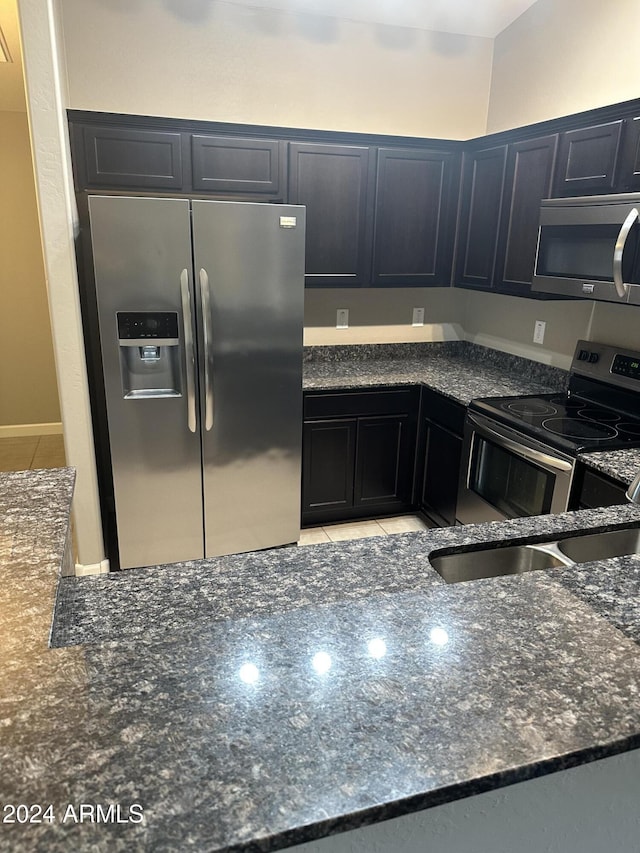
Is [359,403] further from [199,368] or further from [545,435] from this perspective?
[545,435]

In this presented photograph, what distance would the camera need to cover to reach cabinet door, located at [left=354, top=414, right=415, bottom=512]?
10.8ft

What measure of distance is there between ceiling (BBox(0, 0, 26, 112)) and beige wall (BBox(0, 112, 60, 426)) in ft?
0.50

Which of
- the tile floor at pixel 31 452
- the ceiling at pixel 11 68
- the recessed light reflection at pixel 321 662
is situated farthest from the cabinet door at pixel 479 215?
the tile floor at pixel 31 452

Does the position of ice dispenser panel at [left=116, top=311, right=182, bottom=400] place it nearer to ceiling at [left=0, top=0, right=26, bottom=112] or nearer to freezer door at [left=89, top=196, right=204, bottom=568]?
freezer door at [left=89, top=196, right=204, bottom=568]

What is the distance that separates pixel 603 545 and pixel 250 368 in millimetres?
1796

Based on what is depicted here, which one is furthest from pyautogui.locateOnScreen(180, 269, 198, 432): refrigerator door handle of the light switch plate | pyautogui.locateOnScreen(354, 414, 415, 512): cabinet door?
the light switch plate

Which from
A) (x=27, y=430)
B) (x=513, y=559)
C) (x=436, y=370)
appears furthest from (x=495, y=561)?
(x=27, y=430)

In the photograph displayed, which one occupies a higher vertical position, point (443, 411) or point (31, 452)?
point (443, 411)

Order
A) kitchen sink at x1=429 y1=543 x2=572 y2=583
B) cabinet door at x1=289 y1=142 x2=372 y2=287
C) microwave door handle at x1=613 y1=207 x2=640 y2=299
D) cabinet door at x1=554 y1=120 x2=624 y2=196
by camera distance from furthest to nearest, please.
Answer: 1. cabinet door at x1=289 y1=142 x2=372 y2=287
2. cabinet door at x1=554 y1=120 x2=624 y2=196
3. microwave door handle at x1=613 y1=207 x2=640 y2=299
4. kitchen sink at x1=429 y1=543 x2=572 y2=583

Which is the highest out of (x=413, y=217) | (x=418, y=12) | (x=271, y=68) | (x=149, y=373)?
(x=418, y=12)

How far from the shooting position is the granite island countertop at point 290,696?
607mm

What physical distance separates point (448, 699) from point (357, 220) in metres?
2.91

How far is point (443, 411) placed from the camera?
124 inches

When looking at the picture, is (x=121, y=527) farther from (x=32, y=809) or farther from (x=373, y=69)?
(x=373, y=69)
